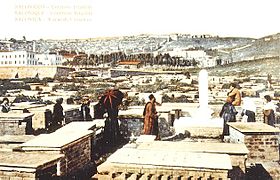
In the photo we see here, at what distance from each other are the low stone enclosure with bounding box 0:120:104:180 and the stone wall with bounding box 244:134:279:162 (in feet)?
7.67

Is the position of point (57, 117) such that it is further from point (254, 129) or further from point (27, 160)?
point (254, 129)

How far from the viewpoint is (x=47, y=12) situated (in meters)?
7.03

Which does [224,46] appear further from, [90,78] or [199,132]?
[199,132]

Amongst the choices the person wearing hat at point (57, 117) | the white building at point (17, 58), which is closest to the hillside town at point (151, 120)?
the person wearing hat at point (57, 117)

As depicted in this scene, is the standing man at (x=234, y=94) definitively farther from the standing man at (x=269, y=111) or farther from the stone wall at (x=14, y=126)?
the stone wall at (x=14, y=126)

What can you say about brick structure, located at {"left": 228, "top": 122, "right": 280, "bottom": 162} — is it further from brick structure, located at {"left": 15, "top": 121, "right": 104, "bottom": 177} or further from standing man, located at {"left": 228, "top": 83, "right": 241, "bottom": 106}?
brick structure, located at {"left": 15, "top": 121, "right": 104, "bottom": 177}

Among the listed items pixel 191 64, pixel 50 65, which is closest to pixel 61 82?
pixel 50 65

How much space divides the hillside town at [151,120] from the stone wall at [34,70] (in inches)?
5.5

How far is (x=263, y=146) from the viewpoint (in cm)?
493

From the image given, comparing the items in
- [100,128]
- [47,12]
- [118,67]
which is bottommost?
[100,128]

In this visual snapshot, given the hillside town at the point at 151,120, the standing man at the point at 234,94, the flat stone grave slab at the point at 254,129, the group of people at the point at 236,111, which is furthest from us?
the standing man at the point at 234,94

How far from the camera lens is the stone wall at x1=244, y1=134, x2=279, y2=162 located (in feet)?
16.1

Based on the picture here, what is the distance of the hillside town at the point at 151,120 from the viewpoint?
3520 millimetres

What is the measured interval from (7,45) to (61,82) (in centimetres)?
381
